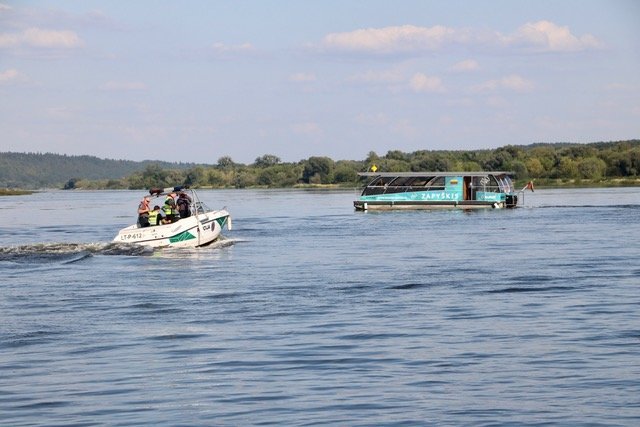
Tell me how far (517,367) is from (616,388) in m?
1.85

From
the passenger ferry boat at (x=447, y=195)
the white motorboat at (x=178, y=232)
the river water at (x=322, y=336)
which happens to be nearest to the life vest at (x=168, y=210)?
the white motorboat at (x=178, y=232)

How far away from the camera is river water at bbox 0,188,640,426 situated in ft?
46.5

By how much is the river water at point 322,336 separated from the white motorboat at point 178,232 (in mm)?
864

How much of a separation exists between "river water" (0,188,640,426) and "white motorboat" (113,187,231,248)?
864mm

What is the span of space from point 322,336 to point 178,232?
2109 cm

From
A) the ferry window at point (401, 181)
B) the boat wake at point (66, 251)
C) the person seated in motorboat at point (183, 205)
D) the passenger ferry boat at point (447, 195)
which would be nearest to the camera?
the boat wake at point (66, 251)

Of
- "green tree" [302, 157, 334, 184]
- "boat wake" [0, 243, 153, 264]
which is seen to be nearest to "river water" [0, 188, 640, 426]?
"boat wake" [0, 243, 153, 264]

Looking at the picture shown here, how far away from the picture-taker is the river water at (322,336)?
1418 centimetres

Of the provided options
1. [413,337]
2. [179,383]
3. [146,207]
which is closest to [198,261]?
[146,207]

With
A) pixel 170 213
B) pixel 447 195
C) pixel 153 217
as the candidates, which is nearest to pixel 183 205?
pixel 170 213

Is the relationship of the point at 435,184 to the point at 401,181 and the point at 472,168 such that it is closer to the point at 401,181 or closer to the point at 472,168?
the point at 401,181

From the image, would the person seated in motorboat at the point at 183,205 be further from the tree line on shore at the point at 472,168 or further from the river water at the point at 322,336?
the tree line on shore at the point at 472,168

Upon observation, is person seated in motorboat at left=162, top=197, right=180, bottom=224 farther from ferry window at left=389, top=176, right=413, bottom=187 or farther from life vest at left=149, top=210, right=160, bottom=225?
ferry window at left=389, top=176, right=413, bottom=187

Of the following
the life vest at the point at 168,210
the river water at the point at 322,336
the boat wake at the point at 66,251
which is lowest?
the river water at the point at 322,336
